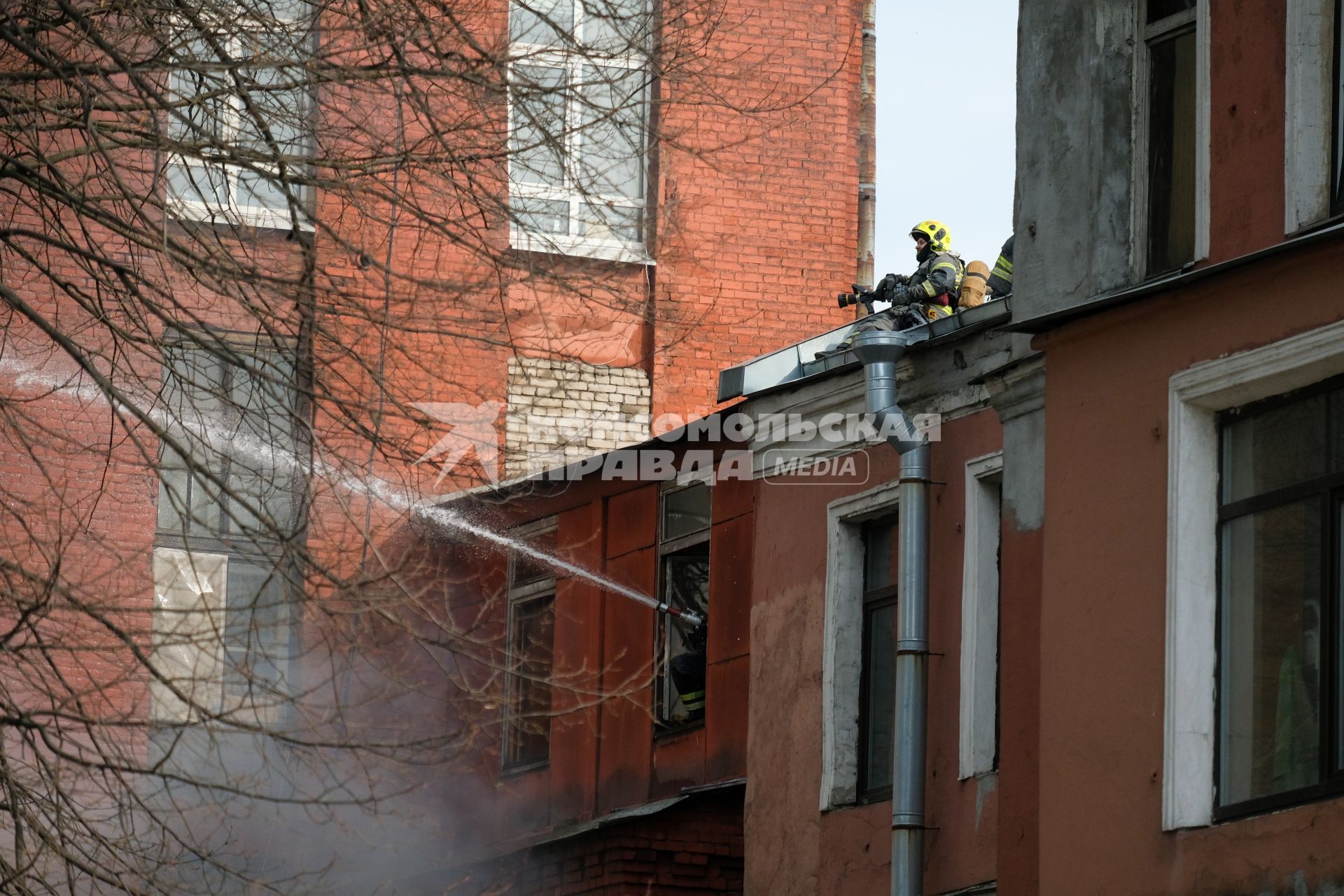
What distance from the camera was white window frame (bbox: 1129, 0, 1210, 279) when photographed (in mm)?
Result: 10492

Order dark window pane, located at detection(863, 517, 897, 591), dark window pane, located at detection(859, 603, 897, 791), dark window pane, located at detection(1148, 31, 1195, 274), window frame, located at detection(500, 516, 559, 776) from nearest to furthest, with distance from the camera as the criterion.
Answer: dark window pane, located at detection(1148, 31, 1195, 274)
dark window pane, located at detection(859, 603, 897, 791)
dark window pane, located at detection(863, 517, 897, 591)
window frame, located at detection(500, 516, 559, 776)

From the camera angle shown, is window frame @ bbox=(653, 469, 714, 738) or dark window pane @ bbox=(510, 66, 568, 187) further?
window frame @ bbox=(653, 469, 714, 738)

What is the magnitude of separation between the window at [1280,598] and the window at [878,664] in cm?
467

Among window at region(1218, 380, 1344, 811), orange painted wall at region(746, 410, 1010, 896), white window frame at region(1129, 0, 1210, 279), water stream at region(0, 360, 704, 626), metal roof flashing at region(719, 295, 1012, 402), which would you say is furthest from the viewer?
water stream at region(0, 360, 704, 626)

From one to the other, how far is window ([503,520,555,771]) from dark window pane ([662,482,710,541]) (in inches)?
65.7

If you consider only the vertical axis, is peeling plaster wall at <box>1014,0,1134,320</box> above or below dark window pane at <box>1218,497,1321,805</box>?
above

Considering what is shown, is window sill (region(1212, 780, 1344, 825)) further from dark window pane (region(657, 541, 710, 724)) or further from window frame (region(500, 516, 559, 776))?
window frame (region(500, 516, 559, 776))

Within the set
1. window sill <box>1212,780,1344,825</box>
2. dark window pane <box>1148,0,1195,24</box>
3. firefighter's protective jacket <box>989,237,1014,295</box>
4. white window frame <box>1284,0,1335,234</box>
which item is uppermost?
firefighter's protective jacket <box>989,237,1014,295</box>

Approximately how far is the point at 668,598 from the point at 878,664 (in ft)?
10.4

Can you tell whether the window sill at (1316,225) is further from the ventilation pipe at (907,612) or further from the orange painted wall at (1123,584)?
the ventilation pipe at (907,612)

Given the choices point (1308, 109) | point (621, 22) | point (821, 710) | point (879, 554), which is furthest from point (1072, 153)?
point (821, 710)

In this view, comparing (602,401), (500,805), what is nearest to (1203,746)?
(500,805)

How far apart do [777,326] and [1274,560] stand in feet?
40.6

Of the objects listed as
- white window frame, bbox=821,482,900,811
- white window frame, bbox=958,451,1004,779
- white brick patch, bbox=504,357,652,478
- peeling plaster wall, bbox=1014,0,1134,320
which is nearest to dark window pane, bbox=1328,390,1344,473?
peeling plaster wall, bbox=1014,0,1134,320
